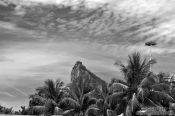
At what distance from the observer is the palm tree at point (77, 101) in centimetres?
3409

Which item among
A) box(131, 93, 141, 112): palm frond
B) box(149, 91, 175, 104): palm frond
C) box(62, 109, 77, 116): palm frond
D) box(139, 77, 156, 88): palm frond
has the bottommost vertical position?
box(62, 109, 77, 116): palm frond

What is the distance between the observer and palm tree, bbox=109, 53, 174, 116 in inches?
1025

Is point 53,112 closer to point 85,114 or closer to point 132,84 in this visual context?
point 85,114

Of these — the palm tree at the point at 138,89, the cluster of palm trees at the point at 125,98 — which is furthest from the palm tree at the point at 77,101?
the palm tree at the point at 138,89

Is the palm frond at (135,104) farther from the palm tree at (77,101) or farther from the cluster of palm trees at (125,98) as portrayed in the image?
the palm tree at (77,101)

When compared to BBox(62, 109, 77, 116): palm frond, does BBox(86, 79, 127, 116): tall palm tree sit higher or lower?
higher

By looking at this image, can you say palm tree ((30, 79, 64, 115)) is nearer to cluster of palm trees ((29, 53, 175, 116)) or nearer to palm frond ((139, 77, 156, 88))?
cluster of palm trees ((29, 53, 175, 116))

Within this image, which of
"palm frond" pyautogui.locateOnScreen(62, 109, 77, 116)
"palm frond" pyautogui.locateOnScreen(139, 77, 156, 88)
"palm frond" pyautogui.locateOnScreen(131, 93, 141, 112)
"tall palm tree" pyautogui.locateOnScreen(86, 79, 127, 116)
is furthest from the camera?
"palm frond" pyautogui.locateOnScreen(62, 109, 77, 116)

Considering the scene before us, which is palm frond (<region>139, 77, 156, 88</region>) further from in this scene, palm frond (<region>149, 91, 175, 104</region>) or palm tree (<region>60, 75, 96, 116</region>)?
palm tree (<region>60, 75, 96, 116</region>)

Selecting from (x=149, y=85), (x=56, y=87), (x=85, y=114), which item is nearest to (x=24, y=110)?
(x=56, y=87)

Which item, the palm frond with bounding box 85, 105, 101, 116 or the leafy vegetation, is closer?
the leafy vegetation

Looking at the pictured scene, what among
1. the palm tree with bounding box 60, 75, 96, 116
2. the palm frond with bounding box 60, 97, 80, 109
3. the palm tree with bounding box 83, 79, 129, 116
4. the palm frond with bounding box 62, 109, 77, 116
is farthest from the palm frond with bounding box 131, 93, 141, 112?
the palm frond with bounding box 62, 109, 77, 116

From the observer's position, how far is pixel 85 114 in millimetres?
32812

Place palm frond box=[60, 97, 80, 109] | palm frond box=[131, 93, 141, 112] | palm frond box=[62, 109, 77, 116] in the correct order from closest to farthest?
palm frond box=[131, 93, 141, 112], palm frond box=[62, 109, 77, 116], palm frond box=[60, 97, 80, 109]
